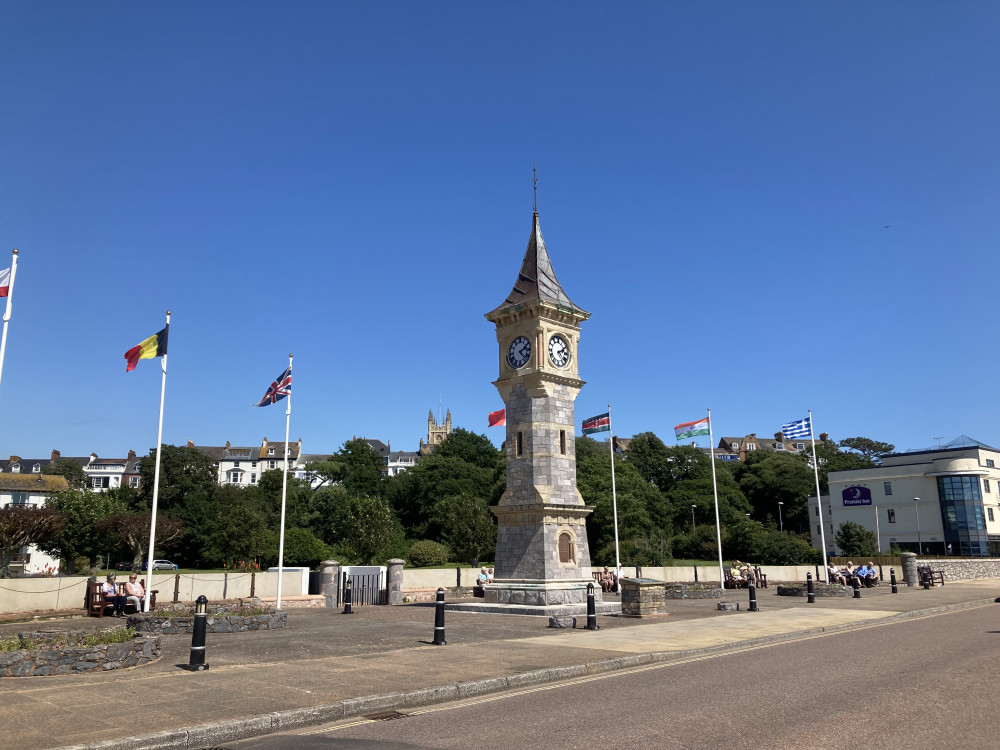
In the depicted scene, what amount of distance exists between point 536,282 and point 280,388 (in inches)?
Result: 446

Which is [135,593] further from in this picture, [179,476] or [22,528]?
[179,476]

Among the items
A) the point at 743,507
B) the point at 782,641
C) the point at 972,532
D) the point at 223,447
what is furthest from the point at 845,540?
the point at 223,447

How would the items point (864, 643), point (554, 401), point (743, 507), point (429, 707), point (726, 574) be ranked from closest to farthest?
point (429, 707) < point (864, 643) < point (554, 401) < point (726, 574) < point (743, 507)

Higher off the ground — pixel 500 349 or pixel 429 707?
pixel 500 349

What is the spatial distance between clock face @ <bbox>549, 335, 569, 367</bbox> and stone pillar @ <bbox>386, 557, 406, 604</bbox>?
425 inches

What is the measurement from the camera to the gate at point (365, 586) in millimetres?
31109

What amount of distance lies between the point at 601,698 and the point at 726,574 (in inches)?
1328

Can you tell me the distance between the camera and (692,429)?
3575 centimetres

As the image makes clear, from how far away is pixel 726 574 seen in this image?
4119cm

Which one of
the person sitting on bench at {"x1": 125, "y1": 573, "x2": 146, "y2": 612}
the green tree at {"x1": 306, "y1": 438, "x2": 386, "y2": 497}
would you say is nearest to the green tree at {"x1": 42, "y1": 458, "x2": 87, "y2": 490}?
the green tree at {"x1": 306, "y1": 438, "x2": 386, "y2": 497}

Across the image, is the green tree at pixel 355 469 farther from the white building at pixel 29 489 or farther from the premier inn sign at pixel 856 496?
the premier inn sign at pixel 856 496

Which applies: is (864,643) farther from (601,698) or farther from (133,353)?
(133,353)

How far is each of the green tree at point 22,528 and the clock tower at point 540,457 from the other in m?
32.9

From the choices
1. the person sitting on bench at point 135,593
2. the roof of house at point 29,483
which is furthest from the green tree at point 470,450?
the person sitting on bench at point 135,593
